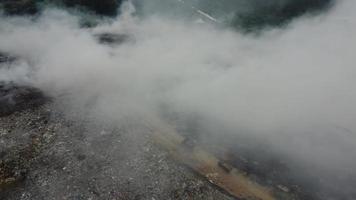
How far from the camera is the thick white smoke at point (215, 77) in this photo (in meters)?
15.9

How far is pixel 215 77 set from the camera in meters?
19.2

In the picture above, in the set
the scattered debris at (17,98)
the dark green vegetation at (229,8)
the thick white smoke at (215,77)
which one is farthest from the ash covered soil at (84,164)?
the dark green vegetation at (229,8)

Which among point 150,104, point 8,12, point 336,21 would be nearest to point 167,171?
point 150,104

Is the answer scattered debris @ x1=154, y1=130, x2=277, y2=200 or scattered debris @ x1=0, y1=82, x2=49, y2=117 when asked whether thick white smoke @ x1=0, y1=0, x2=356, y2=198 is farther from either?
scattered debris @ x1=154, y1=130, x2=277, y2=200

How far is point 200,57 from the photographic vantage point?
22172 mm

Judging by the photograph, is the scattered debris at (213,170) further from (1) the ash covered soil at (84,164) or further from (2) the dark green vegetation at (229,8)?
(2) the dark green vegetation at (229,8)

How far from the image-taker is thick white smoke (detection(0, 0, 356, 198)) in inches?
625

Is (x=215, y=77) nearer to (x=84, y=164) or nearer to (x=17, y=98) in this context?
(x=84, y=164)

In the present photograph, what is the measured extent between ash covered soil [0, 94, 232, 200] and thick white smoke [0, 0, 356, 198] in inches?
69.2

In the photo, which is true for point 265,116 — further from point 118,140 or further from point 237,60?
point 118,140

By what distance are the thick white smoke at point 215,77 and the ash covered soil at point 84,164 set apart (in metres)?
1.76

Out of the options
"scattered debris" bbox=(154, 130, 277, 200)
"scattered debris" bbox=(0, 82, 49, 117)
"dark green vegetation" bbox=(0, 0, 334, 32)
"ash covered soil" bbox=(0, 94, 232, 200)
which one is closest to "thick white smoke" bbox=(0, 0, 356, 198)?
"scattered debris" bbox=(0, 82, 49, 117)

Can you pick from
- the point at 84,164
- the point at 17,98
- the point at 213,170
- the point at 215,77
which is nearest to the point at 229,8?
the point at 215,77

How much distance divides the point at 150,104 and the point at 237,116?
189 inches
